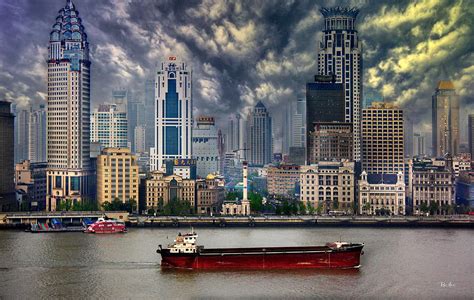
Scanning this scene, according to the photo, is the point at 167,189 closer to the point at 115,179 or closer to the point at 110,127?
the point at 115,179

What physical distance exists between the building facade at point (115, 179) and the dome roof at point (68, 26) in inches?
174

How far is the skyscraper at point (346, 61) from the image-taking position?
43.2 meters

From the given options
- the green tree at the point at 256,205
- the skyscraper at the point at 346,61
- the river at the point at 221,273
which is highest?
the skyscraper at the point at 346,61

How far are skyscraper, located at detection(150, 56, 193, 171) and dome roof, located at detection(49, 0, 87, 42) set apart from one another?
12.3 meters

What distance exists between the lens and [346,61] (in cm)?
4456

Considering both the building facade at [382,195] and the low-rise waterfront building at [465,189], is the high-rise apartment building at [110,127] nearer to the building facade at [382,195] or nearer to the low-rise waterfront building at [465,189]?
the building facade at [382,195]

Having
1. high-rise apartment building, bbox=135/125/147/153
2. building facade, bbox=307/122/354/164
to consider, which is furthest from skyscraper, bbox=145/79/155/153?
building facade, bbox=307/122/354/164

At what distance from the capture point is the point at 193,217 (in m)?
31.3

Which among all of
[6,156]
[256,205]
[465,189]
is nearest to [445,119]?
[465,189]

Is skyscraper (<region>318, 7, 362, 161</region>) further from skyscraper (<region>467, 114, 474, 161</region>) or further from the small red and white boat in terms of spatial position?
the small red and white boat

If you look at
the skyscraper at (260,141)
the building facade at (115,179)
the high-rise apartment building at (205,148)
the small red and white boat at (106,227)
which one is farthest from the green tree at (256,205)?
the skyscraper at (260,141)

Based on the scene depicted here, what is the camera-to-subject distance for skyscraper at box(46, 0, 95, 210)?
3478 cm

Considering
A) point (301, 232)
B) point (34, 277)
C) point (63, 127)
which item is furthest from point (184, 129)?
point (34, 277)

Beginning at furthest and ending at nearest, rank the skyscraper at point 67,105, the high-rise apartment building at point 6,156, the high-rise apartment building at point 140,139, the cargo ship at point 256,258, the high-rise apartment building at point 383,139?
the high-rise apartment building at point 140,139 → the high-rise apartment building at point 383,139 → the skyscraper at point 67,105 → the high-rise apartment building at point 6,156 → the cargo ship at point 256,258
